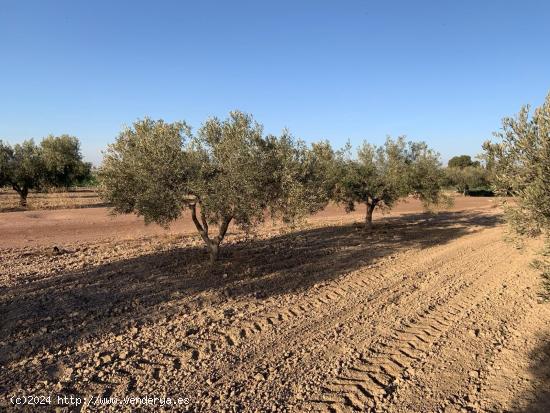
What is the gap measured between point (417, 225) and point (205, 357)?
26079 millimetres

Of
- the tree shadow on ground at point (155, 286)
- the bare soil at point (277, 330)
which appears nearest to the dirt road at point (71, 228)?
the bare soil at point (277, 330)

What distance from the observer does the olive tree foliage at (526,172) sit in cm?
782

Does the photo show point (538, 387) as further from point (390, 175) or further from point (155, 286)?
point (390, 175)

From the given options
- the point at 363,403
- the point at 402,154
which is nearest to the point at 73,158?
the point at 402,154

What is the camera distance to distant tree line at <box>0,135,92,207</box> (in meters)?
38.5

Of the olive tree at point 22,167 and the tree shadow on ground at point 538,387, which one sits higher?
the olive tree at point 22,167

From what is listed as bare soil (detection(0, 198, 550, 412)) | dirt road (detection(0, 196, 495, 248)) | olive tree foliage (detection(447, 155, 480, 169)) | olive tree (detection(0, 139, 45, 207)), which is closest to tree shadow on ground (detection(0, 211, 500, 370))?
bare soil (detection(0, 198, 550, 412))

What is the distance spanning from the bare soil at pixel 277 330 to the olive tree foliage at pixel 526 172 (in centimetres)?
269

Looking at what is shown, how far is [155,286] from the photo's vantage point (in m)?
12.2

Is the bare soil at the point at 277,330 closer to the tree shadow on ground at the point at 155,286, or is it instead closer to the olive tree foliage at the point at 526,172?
the tree shadow on ground at the point at 155,286

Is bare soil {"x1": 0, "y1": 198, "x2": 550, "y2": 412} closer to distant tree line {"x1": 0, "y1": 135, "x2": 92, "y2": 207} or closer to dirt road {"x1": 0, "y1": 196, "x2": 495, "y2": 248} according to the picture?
dirt road {"x1": 0, "y1": 196, "x2": 495, "y2": 248}

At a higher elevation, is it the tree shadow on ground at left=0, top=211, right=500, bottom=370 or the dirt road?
the dirt road

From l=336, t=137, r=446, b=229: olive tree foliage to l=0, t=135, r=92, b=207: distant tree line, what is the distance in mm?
32332

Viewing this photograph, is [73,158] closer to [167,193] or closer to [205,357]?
[167,193]
